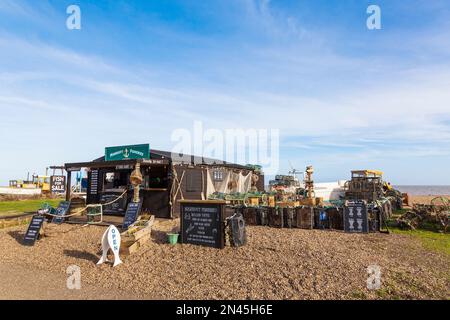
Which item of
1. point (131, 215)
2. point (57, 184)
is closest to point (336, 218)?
point (131, 215)

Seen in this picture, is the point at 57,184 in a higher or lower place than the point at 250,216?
higher

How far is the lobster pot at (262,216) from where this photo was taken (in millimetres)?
13414

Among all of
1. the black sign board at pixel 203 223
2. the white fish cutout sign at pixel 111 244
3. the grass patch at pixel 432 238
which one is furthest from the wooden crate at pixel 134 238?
the grass patch at pixel 432 238

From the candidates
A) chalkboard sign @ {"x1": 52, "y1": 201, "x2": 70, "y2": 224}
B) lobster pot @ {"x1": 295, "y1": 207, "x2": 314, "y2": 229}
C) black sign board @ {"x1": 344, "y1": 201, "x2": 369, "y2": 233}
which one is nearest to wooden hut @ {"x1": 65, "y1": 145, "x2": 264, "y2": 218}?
chalkboard sign @ {"x1": 52, "y1": 201, "x2": 70, "y2": 224}

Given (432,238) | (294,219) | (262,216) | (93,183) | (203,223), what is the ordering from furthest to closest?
(93,183) → (262,216) → (294,219) → (432,238) → (203,223)

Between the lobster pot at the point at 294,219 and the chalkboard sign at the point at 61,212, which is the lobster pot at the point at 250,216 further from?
the chalkboard sign at the point at 61,212

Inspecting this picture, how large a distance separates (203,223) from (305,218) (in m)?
5.22

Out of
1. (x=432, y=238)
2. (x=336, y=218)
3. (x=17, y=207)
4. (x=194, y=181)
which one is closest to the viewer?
(x=432, y=238)

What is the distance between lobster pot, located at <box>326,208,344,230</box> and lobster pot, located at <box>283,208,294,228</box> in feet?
4.82

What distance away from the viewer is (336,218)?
40.8ft

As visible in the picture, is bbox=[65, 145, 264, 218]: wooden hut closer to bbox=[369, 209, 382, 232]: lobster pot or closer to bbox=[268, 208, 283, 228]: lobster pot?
bbox=[268, 208, 283, 228]: lobster pot

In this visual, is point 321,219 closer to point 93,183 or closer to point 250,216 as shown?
point 250,216

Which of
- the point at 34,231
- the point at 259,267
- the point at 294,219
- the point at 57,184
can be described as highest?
the point at 57,184
